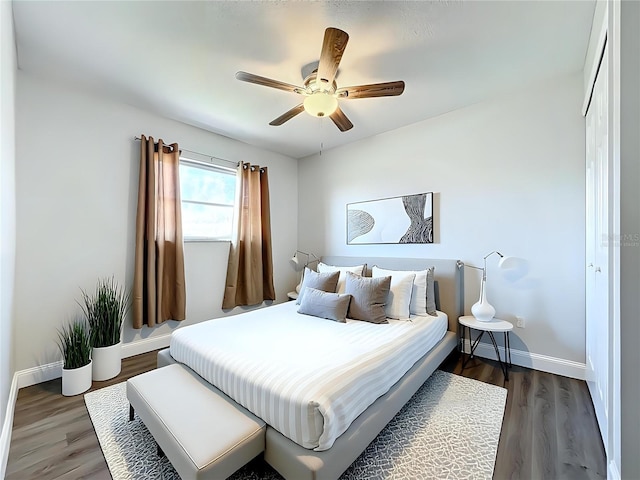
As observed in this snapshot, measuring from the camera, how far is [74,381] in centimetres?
222

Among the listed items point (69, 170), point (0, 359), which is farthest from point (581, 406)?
point (69, 170)

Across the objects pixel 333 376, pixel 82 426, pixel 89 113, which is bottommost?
pixel 82 426

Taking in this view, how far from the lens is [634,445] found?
3.70ft

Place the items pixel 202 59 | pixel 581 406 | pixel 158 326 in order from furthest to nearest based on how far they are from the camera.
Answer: pixel 158 326 < pixel 202 59 < pixel 581 406

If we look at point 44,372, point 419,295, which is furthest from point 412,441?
point 44,372

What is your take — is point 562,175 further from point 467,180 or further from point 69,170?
point 69,170

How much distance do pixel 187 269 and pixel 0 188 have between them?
207 centimetres

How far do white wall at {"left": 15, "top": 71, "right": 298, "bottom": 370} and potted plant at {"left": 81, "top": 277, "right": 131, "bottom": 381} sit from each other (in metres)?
0.24

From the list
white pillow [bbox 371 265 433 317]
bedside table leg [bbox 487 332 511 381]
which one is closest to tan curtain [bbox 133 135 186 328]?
white pillow [bbox 371 265 433 317]

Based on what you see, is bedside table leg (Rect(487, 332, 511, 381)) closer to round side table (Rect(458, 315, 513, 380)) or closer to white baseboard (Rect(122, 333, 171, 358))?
round side table (Rect(458, 315, 513, 380))

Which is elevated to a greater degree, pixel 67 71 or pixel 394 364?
pixel 67 71

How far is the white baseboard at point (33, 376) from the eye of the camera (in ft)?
5.04

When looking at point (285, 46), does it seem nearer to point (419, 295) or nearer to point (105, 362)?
point (419, 295)

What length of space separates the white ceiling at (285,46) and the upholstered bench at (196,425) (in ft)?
7.78
